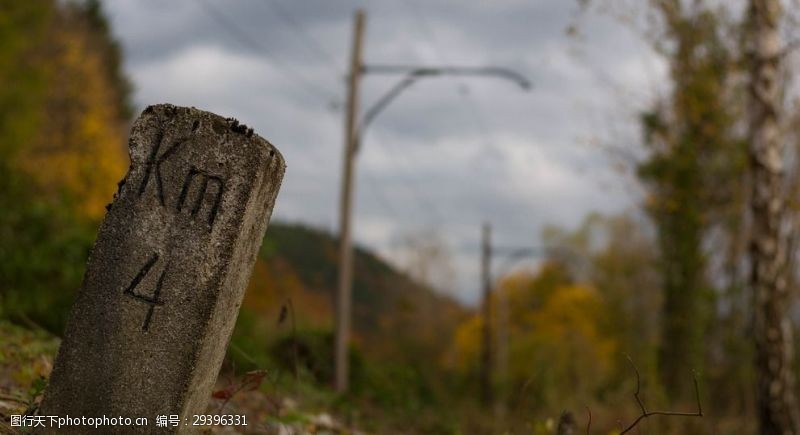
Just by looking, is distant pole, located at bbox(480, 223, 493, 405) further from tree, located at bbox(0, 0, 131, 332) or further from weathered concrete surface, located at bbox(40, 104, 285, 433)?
weathered concrete surface, located at bbox(40, 104, 285, 433)

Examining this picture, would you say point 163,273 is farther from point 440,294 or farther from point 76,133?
point 440,294

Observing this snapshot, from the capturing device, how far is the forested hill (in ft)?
86.1

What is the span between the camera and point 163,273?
3.86 m

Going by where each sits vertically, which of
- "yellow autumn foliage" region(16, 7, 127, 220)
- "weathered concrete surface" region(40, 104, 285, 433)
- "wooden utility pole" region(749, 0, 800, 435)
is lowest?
"weathered concrete surface" region(40, 104, 285, 433)

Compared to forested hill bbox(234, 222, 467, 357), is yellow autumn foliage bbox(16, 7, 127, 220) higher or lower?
higher

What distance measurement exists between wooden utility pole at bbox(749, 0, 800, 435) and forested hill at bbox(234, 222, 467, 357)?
7784mm

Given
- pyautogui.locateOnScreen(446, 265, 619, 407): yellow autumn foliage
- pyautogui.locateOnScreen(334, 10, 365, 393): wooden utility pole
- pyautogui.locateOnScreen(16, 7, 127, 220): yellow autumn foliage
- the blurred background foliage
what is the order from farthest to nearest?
1. pyautogui.locateOnScreen(16, 7, 127, 220): yellow autumn foliage
2. pyautogui.locateOnScreen(446, 265, 619, 407): yellow autumn foliage
3. pyautogui.locateOnScreen(334, 10, 365, 393): wooden utility pole
4. the blurred background foliage

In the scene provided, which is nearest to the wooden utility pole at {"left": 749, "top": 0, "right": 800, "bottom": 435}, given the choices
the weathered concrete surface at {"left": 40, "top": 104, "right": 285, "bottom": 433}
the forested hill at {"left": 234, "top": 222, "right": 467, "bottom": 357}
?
the weathered concrete surface at {"left": 40, "top": 104, "right": 285, "bottom": 433}

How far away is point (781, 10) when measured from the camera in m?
9.88

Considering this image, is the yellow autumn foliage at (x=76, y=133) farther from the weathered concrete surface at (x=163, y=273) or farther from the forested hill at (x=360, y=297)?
the weathered concrete surface at (x=163, y=273)

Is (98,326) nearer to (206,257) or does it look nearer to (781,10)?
(206,257)

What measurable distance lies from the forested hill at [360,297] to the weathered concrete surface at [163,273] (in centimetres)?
1044

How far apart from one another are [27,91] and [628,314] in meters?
29.8

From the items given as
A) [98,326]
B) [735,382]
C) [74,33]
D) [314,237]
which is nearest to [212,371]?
[98,326]
